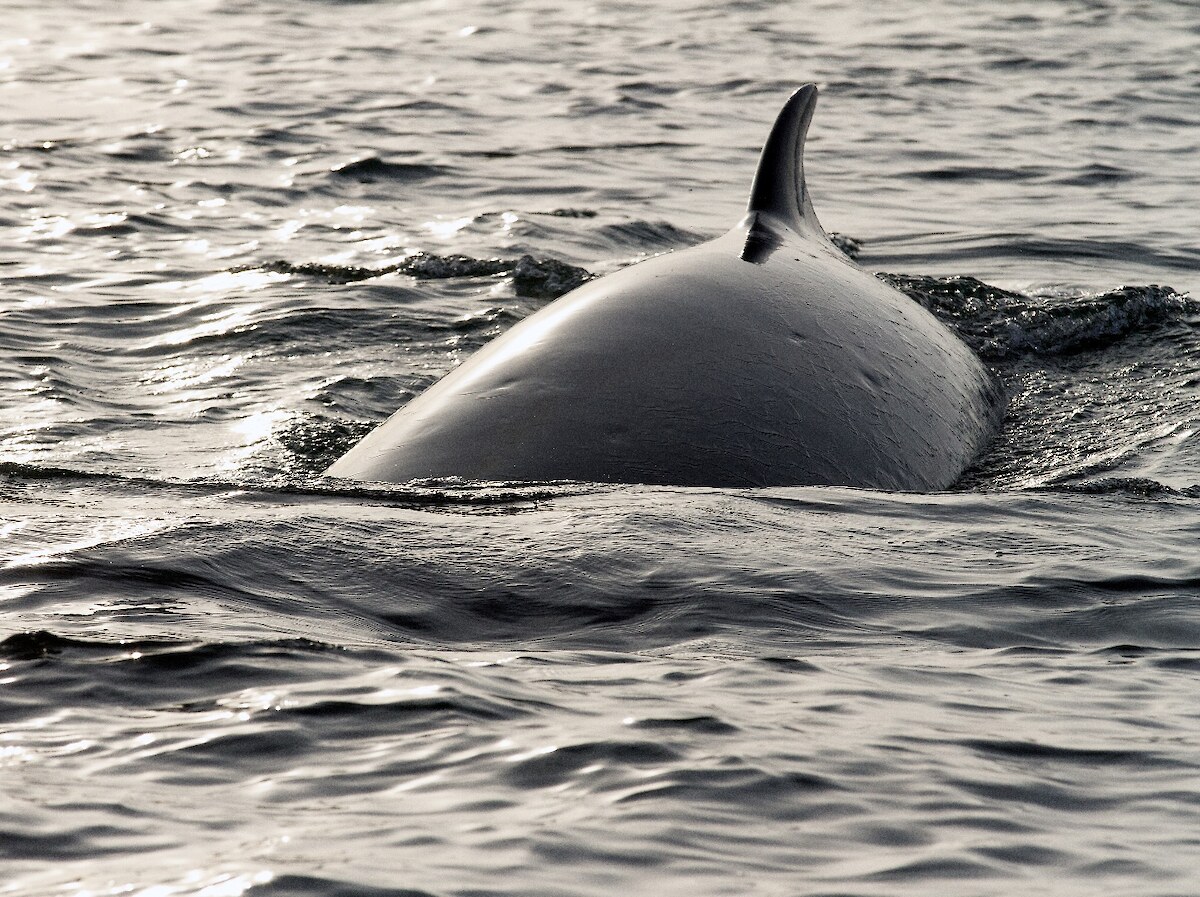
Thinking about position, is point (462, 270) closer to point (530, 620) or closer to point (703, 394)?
point (703, 394)

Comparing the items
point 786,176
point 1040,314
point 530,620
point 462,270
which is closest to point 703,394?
point 530,620

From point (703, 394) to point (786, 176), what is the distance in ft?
8.90

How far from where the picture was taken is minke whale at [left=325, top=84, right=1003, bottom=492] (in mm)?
5484

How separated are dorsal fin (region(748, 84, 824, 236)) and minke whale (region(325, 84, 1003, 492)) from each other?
71 cm

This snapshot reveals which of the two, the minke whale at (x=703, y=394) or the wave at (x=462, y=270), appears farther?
the wave at (x=462, y=270)

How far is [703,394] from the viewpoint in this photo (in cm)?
575

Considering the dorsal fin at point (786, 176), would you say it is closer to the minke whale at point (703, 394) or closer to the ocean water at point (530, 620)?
the minke whale at point (703, 394)

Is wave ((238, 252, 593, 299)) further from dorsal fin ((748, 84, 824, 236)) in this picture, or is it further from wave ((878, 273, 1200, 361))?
dorsal fin ((748, 84, 824, 236))

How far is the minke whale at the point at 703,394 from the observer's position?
5.48 m

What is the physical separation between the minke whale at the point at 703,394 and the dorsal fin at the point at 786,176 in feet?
2.34

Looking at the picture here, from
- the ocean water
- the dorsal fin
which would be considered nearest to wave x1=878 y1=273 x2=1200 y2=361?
the ocean water

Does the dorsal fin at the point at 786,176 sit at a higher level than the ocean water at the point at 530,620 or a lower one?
higher

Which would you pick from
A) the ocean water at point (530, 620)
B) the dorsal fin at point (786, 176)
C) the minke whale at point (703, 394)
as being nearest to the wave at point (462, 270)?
the ocean water at point (530, 620)

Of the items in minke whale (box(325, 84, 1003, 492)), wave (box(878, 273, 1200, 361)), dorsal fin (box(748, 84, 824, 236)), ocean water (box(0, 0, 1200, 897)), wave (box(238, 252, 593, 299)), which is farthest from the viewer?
wave (box(238, 252, 593, 299))
